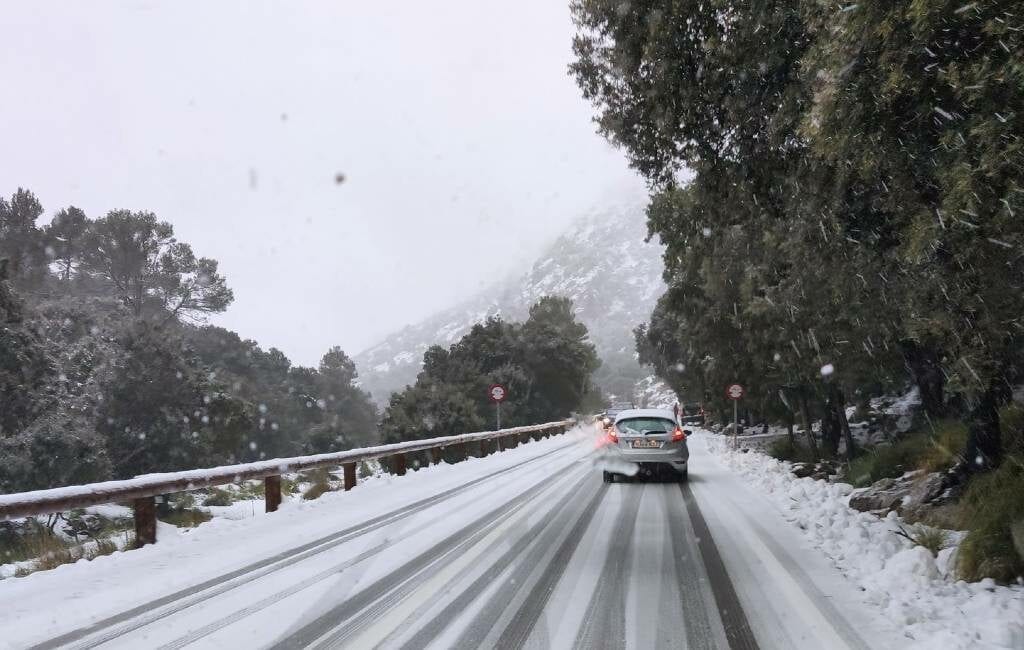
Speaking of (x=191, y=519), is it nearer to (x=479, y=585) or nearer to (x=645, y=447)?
(x=645, y=447)

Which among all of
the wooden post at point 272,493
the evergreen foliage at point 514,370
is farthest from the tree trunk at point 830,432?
the evergreen foliage at point 514,370

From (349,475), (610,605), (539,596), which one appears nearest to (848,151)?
(610,605)

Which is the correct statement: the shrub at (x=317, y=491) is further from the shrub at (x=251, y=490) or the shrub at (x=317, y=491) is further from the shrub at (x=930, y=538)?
the shrub at (x=251, y=490)

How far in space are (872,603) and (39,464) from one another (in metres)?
27.1

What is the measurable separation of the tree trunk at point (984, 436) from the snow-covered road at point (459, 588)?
259 cm

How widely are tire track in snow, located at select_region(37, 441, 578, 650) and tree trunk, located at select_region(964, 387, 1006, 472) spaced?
25.3 feet

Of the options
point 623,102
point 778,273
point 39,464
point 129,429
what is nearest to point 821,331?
point 778,273

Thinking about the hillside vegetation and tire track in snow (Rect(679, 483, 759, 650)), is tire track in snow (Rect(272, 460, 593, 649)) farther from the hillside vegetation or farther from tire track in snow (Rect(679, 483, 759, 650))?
the hillside vegetation

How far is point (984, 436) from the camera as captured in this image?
9047 millimetres

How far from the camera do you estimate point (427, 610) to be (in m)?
5.03

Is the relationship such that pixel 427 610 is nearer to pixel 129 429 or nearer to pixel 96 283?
pixel 129 429

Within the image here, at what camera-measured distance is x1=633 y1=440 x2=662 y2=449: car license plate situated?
1439cm

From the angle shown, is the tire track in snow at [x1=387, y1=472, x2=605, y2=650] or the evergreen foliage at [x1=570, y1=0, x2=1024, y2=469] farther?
the evergreen foliage at [x1=570, y1=0, x2=1024, y2=469]

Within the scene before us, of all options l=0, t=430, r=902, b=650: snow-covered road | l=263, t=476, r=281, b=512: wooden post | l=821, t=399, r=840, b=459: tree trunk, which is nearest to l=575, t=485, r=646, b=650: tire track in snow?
l=0, t=430, r=902, b=650: snow-covered road
